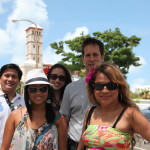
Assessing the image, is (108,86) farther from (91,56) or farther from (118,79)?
(91,56)

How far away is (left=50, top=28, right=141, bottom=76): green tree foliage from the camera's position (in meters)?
32.8

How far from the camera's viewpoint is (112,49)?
1335 inches

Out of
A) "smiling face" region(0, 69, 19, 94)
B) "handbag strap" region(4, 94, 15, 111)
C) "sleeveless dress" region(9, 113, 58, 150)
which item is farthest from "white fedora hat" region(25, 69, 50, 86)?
"smiling face" region(0, 69, 19, 94)

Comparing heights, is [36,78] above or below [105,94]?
above

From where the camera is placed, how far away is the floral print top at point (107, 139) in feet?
8.66

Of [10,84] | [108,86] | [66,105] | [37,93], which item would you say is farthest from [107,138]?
[10,84]

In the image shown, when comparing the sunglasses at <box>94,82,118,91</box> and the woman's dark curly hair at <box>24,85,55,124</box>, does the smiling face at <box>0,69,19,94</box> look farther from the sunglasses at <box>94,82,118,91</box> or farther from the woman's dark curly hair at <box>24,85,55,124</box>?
the sunglasses at <box>94,82,118,91</box>

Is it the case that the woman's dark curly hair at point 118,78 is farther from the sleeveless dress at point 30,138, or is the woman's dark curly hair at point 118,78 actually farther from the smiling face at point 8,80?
the smiling face at point 8,80

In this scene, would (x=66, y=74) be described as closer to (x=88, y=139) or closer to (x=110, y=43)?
(x=88, y=139)

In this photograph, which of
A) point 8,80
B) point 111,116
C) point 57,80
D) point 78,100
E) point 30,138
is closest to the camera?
point 111,116

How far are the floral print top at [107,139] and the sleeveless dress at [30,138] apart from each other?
1.28ft

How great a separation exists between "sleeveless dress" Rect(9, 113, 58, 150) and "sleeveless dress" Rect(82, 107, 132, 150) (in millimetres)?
389

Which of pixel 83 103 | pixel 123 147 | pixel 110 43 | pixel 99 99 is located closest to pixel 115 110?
pixel 99 99

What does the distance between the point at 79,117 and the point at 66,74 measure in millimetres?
1329
